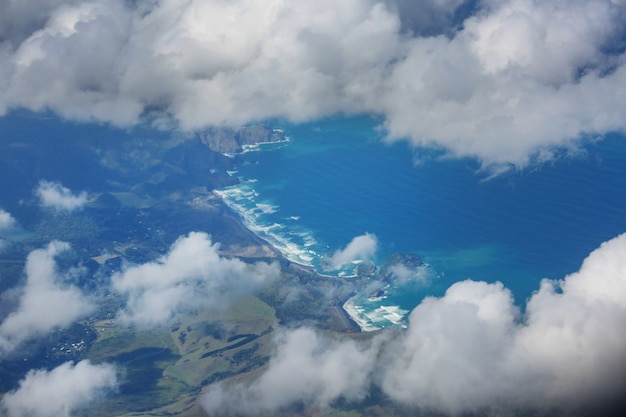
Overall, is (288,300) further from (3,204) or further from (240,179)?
Answer: (3,204)

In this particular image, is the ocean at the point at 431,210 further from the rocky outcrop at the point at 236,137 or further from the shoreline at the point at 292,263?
the rocky outcrop at the point at 236,137

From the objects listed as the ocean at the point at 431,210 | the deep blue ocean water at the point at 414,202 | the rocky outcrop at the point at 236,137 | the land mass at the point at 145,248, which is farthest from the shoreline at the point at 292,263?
the rocky outcrop at the point at 236,137

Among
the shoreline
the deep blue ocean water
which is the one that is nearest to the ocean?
the deep blue ocean water

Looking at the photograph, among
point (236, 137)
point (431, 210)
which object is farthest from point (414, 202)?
point (236, 137)

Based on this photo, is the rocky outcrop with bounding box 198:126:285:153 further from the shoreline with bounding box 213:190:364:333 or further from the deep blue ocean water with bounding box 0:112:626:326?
the shoreline with bounding box 213:190:364:333

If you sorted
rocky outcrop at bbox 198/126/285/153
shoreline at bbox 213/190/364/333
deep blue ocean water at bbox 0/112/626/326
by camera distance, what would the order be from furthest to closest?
rocky outcrop at bbox 198/126/285/153 → deep blue ocean water at bbox 0/112/626/326 → shoreline at bbox 213/190/364/333

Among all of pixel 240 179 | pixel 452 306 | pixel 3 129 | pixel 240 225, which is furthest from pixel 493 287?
pixel 3 129
